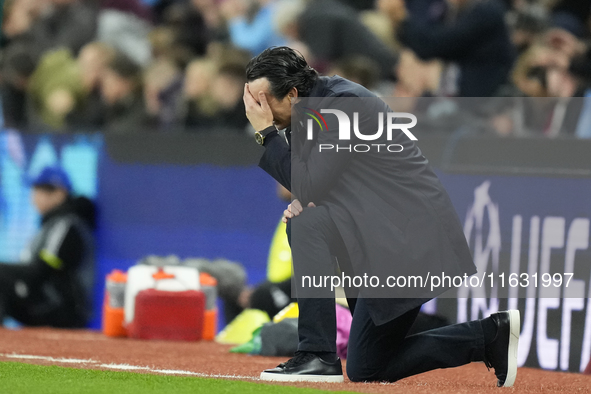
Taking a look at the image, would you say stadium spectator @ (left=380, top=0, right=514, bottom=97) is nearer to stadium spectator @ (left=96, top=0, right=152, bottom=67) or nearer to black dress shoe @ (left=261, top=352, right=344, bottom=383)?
stadium spectator @ (left=96, top=0, right=152, bottom=67)

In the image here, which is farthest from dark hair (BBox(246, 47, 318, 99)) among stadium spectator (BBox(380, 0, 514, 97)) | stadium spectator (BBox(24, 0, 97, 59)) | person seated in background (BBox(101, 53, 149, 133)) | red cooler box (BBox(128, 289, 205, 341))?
stadium spectator (BBox(24, 0, 97, 59))

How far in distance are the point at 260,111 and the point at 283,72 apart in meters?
0.18

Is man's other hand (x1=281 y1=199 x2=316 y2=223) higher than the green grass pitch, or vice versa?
man's other hand (x1=281 y1=199 x2=316 y2=223)

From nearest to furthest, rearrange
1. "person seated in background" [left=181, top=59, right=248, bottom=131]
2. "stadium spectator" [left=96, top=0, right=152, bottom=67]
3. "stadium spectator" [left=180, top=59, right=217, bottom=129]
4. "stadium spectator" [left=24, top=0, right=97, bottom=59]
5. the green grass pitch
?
the green grass pitch
"person seated in background" [left=181, top=59, right=248, bottom=131]
"stadium spectator" [left=180, top=59, right=217, bottom=129]
"stadium spectator" [left=96, top=0, right=152, bottom=67]
"stadium spectator" [left=24, top=0, right=97, bottom=59]

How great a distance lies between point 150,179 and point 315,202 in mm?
3996

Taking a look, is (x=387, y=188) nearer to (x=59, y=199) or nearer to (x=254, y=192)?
(x=254, y=192)

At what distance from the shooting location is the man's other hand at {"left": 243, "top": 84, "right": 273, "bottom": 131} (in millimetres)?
3902

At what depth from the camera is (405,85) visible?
23.8 ft

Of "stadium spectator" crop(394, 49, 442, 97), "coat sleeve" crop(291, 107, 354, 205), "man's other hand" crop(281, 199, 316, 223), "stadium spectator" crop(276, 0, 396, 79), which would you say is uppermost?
"stadium spectator" crop(276, 0, 396, 79)

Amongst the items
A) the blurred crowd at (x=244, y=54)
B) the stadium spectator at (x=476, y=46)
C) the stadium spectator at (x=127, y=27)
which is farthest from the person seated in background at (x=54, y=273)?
the stadium spectator at (x=476, y=46)

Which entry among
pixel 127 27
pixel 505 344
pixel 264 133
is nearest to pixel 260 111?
pixel 264 133

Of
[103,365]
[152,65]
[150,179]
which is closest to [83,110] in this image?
[152,65]

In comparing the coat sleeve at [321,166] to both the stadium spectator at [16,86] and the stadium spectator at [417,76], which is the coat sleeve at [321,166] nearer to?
the stadium spectator at [417,76]

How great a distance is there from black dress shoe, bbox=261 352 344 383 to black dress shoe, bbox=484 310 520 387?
2.12ft
